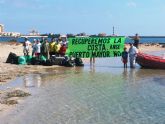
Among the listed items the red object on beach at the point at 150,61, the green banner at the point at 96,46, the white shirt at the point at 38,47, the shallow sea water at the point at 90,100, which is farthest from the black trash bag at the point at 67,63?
the shallow sea water at the point at 90,100

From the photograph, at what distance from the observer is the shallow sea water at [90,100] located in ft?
32.8

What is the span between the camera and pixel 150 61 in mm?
23531

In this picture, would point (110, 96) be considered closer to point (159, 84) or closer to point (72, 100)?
point (72, 100)

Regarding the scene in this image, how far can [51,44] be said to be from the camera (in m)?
24.5

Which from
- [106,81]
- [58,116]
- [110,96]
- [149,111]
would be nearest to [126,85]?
[106,81]

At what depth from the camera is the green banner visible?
2533 centimetres

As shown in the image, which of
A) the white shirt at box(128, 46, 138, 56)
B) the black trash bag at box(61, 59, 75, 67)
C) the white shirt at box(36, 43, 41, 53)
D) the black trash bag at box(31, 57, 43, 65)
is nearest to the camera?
the white shirt at box(128, 46, 138, 56)

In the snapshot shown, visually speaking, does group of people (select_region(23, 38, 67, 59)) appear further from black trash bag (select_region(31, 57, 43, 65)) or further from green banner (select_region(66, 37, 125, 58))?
green banner (select_region(66, 37, 125, 58))

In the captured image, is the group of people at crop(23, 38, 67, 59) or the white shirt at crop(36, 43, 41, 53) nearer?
the group of people at crop(23, 38, 67, 59)

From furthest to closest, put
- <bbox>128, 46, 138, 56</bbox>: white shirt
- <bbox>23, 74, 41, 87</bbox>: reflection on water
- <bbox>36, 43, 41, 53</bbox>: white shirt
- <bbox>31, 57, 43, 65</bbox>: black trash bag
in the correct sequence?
<bbox>36, 43, 41, 53</bbox>: white shirt → <bbox>31, 57, 43, 65</bbox>: black trash bag → <bbox>128, 46, 138, 56</bbox>: white shirt → <bbox>23, 74, 41, 87</bbox>: reflection on water

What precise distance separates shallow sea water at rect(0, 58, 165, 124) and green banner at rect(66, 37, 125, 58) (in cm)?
559

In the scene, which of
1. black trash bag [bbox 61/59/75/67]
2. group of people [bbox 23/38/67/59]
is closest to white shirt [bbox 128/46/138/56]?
black trash bag [bbox 61/59/75/67]

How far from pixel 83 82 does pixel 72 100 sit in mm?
4483

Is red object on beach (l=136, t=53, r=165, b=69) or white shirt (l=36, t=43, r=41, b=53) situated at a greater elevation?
white shirt (l=36, t=43, r=41, b=53)
